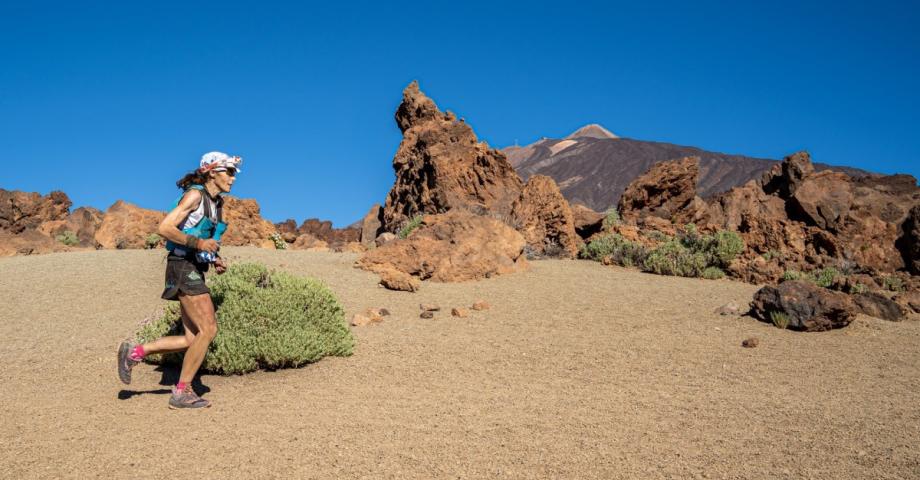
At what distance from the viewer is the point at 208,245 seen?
4.68 meters

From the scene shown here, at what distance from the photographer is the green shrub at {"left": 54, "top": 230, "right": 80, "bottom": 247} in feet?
64.1

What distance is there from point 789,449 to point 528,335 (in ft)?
12.4

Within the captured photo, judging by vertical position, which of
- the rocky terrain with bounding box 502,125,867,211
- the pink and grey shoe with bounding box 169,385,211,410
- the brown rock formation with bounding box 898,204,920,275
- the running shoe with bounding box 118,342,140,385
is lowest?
the pink and grey shoe with bounding box 169,385,211,410

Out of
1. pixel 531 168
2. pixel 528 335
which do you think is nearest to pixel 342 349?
pixel 528 335

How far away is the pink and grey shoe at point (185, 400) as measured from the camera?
4961mm

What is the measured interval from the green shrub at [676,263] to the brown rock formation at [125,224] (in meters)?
13.0

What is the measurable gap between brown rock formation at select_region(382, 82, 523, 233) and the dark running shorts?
429 inches

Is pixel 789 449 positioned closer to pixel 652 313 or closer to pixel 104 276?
pixel 652 313

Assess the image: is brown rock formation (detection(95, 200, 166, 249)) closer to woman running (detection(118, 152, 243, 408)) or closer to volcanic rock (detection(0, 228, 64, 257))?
volcanic rock (detection(0, 228, 64, 257))

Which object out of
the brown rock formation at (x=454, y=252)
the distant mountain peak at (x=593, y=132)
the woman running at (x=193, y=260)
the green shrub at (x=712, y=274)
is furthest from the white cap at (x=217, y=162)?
the distant mountain peak at (x=593, y=132)

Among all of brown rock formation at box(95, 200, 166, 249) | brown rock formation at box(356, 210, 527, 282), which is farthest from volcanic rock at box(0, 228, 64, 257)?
brown rock formation at box(356, 210, 527, 282)

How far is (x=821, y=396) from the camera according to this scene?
539cm

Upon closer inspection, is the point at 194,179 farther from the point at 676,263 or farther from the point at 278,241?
the point at 278,241

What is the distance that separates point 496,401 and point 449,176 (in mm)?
11000
